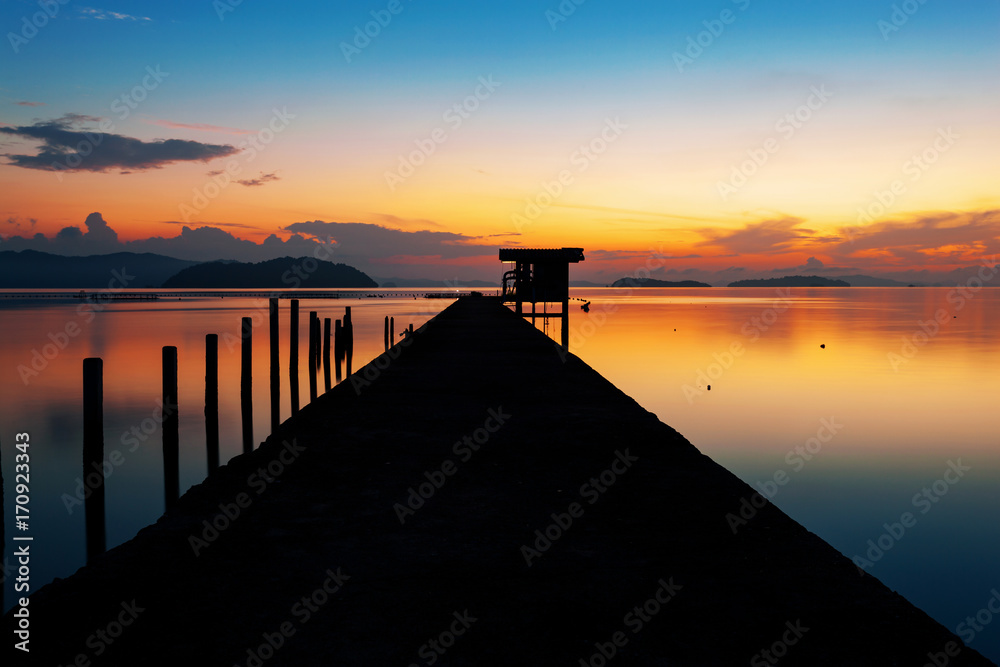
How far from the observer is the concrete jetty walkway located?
3.42 metres

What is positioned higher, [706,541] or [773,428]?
[706,541]

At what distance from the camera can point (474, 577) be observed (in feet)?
13.9

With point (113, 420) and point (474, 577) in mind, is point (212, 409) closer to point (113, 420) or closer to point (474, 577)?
point (113, 420)

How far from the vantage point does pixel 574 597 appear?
13.0 feet

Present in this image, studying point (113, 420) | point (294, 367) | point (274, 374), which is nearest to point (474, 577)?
point (274, 374)

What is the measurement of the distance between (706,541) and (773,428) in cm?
1378

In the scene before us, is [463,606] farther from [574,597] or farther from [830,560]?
[830,560]

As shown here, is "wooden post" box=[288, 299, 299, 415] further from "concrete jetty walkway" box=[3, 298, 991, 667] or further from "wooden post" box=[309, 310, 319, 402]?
"concrete jetty walkway" box=[3, 298, 991, 667]

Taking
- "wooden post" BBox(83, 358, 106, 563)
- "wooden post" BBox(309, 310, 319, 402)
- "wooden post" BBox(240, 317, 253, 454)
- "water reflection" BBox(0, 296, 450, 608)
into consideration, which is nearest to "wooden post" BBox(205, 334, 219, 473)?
"water reflection" BBox(0, 296, 450, 608)

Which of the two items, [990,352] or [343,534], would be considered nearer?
[343,534]

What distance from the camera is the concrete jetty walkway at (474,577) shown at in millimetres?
3416

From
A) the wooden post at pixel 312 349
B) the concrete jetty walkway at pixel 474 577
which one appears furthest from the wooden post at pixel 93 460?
the wooden post at pixel 312 349

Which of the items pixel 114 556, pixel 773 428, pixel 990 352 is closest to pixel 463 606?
pixel 114 556

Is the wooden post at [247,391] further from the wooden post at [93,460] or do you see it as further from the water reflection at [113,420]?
the wooden post at [93,460]
